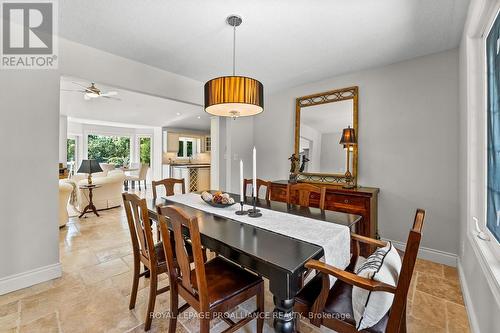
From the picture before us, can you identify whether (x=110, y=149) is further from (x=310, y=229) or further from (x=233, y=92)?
(x=310, y=229)

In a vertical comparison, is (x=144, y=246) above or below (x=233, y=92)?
below

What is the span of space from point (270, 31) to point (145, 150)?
8.20m

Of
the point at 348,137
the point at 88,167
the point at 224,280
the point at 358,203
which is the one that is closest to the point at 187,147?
the point at 88,167

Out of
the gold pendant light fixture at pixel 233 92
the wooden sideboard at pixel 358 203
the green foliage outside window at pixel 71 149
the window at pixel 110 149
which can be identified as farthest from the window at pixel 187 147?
the gold pendant light fixture at pixel 233 92

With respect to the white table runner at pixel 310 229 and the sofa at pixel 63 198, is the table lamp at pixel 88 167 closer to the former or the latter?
the sofa at pixel 63 198

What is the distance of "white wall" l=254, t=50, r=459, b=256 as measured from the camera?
8.35 ft

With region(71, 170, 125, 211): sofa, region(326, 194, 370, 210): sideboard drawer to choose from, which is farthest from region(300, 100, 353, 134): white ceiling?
region(71, 170, 125, 211): sofa

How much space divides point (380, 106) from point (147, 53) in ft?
9.83

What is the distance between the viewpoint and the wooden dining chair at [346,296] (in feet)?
2.97

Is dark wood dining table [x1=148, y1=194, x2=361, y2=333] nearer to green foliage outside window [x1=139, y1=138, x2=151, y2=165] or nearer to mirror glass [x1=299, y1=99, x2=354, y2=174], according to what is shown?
mirror glass [x1=299, y1=99, x2=354, y2=174]

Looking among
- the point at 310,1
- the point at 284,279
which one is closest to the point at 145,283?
the point at 284,279

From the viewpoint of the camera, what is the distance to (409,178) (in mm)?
2799

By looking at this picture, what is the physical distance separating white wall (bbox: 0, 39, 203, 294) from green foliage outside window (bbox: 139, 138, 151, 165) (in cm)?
697

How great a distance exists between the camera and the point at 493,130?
144 centimetres
